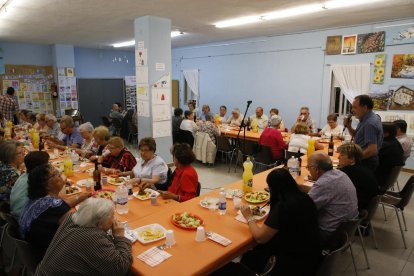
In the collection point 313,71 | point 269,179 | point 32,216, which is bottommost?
point 32,216

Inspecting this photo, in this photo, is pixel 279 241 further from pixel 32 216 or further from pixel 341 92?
pixel 341 92

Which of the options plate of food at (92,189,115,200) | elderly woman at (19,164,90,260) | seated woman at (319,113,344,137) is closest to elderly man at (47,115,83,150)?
plate of food at (92,189,115,200)

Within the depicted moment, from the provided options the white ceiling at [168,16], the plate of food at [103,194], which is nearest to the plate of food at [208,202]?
the plate of food at [103,194]

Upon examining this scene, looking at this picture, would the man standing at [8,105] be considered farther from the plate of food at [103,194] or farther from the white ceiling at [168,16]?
the plate of food at [103,194]

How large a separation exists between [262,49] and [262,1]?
387 centimetres

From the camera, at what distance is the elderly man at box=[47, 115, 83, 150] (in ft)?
15.6

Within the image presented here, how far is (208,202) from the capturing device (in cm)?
254

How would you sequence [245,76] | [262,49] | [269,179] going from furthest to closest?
[245,76] → [262,49] → [269,179]

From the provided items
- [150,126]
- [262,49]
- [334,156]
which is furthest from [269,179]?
[262,49]

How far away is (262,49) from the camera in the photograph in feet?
27.2

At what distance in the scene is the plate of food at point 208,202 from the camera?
2492mm

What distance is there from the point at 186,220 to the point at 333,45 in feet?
20.8

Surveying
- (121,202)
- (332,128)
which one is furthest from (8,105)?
(332,128)

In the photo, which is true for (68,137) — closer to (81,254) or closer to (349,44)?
(81,254)
